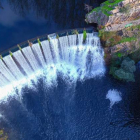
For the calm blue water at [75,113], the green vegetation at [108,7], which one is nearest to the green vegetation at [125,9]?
the green vegetation at [108,7]

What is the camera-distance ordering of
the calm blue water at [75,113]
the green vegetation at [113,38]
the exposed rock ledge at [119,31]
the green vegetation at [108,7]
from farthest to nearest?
the green vegetation at [113,38]
the exposed rock ledge at [119,31]
the green vegetation at [108,7]
the calm blue water at [75,113]

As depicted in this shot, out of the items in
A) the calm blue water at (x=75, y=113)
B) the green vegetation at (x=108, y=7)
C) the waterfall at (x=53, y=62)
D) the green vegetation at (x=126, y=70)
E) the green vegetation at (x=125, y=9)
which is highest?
the green vegetation at (x=108, y=7)

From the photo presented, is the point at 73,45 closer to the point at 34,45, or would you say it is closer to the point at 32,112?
the point at 34,45

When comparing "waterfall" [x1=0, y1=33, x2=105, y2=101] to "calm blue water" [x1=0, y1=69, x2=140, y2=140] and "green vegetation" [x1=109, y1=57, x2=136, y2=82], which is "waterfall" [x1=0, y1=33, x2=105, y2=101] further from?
"green vegetation" [x1=109, y1=57, x2=136, y2=82]

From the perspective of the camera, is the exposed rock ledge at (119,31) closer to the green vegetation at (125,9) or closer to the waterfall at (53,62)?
the green vegetation at (125,9)

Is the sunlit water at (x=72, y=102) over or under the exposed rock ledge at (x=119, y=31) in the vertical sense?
under

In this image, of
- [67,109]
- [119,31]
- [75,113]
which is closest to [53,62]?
[67,109]

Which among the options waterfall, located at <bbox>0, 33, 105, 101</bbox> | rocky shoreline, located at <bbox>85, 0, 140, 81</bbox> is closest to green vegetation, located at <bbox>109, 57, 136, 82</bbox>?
rocky shoreline, located at <bbox>85, 0, 140, 81</bbox>

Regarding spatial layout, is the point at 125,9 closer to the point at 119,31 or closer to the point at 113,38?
the point at 119,31
